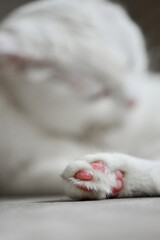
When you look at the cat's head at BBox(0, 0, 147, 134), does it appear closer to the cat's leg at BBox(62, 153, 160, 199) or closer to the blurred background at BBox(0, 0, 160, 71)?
the blurred background at BBox(0, 0, 160, 71)

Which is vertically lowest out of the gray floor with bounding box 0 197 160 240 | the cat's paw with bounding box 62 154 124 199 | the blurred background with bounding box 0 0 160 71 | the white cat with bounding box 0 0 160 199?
the gray floor with bounding box 0 197 160 240

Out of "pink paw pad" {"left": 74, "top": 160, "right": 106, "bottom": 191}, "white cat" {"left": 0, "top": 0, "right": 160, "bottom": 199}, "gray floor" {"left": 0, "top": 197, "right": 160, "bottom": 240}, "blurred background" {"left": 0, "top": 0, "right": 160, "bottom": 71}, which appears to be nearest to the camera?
"gray floor" {"left": 0, "top": 197, "right": 160, "bottom": 240}

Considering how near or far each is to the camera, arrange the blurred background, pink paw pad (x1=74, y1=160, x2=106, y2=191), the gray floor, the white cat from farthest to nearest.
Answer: the blurred background → the white cat → pink paw pad (x1=74, y1=160, x2=106, y2=191) → the gray floor

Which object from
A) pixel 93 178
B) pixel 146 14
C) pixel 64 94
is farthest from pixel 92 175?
pixel 146 14

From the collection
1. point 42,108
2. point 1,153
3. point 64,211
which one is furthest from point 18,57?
point 64,211

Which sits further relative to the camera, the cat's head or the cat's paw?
the cat's head

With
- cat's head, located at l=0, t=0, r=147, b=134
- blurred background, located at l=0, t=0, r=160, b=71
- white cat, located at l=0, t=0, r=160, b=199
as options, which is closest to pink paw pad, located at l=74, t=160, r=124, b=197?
white cat, located at l=0, t=0, r=160, b=199
